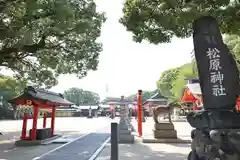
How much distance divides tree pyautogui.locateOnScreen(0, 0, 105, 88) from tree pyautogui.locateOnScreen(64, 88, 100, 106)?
71.8 m

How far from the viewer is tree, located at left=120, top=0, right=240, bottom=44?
657 cm

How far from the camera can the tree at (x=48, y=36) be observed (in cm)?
774

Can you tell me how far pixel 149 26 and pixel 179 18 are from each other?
53.2 inches

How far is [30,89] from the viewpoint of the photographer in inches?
545

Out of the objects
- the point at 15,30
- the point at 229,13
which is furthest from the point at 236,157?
the point at 15,30

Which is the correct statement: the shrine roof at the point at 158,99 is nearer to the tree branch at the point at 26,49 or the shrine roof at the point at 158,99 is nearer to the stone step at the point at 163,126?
the stone step at the point at 163,126

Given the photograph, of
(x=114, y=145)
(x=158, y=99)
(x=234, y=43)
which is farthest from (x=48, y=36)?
(x=158, y=99)

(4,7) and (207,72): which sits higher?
(4,7)

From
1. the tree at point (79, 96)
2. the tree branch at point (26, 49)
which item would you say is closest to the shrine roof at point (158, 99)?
the tree at point (79, 96)

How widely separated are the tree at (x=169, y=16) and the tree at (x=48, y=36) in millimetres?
1823

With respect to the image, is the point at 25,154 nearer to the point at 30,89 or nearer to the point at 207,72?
the point at 30,89

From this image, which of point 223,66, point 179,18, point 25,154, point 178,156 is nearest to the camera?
point 223,66

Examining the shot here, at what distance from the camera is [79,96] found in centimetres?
8938

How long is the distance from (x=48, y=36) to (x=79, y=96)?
7880cm
